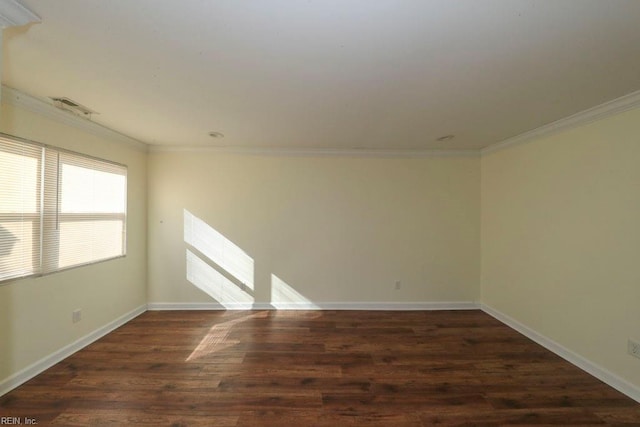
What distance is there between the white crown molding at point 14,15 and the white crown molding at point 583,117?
393 centimetres

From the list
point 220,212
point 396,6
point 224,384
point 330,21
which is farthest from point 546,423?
point 220,212

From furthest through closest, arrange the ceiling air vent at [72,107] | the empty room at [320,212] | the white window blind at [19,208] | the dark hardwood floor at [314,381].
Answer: the ceiling air vent at [72,107]
the white window blind at [19,208]
the dark hardwood floor at [314,381]
the empty room at [320,212]

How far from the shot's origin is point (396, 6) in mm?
1205

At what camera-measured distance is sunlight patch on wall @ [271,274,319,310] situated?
12.6 feet

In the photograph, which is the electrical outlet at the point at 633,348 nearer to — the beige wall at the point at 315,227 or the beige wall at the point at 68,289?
the beige wall at the point at 315,227

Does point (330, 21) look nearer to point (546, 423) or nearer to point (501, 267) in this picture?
point (546, 423)

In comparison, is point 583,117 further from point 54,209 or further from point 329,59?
point 54,209

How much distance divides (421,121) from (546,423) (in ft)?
8.66

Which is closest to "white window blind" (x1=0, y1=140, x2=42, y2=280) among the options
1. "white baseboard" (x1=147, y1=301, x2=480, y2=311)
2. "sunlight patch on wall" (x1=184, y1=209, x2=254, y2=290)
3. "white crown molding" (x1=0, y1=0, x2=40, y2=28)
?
"white crown molding" (x1=0, y1=0, x2=40, y2=28)

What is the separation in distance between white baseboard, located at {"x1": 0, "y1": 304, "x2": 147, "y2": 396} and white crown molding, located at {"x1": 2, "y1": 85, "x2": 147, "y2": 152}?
220 cm

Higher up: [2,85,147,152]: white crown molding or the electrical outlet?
[2,85,147,152]: white crown molding

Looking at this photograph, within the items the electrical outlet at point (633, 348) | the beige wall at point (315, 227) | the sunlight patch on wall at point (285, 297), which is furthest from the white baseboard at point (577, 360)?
the sunlight patch on wall at point (285, 297)

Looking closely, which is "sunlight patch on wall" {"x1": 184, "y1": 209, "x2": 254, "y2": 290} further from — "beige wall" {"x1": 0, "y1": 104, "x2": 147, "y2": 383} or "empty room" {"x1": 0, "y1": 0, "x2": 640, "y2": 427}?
"beige wall" {"x1": 0, "y1": 104, "x2": 147, "y2": 383}

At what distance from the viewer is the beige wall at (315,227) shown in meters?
3.80
